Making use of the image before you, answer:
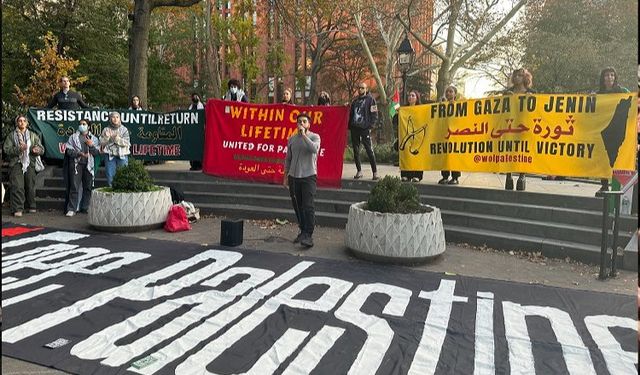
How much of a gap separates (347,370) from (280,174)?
21.5ft

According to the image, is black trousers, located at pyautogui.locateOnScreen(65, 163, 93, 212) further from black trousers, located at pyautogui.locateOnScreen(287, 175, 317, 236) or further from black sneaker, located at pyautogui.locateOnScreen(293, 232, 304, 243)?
black trousers, located at pyautogui.locateOnScreen(287, 175, 317, 236)

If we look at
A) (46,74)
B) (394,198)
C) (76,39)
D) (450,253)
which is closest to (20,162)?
(394,198)

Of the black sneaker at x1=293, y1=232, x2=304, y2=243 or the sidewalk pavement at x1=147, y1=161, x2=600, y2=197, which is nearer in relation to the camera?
the black sneaker at x1=293, y1=232, x2=304, y2=243

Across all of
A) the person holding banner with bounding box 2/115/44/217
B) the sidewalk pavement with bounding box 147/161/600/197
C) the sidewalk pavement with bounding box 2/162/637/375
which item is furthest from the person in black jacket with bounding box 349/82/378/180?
the person holding banner with bounding box 2/115/44/217

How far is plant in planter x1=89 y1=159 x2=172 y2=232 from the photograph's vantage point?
25.6ft

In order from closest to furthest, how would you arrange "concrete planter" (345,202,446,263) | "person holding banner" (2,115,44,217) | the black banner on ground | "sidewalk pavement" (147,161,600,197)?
the black banner on ground, "concrete planter" (345,202,446,263), "sidewalk pavement" (147,161,600,197), "person holding banner" (2,115,44,217)

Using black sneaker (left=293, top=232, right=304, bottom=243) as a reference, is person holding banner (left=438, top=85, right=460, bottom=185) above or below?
above

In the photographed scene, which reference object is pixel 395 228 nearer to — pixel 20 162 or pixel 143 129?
pixel 143 129

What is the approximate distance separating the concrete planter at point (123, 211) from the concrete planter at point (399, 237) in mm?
3782

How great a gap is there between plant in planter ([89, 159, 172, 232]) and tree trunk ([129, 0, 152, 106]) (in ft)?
20.2

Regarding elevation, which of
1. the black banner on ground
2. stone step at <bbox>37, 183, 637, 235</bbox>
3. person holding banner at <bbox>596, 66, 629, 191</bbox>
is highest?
person holding banner at <bbox>596, 66, 629, 191</bbox>

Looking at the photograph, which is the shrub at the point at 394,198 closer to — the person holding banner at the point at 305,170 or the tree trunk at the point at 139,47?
the person holding banner at the point at 305,170

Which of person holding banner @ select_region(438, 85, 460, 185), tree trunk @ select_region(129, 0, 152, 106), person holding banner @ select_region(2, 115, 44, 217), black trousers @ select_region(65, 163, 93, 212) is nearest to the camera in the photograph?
person holding banner @ select_region(438, 85, 460, 185)

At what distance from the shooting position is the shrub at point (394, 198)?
632cm
